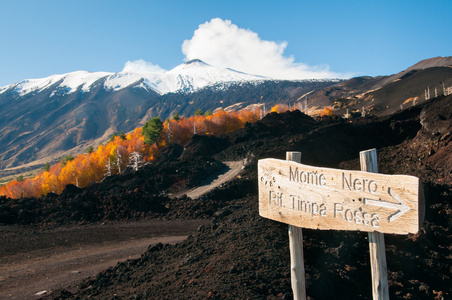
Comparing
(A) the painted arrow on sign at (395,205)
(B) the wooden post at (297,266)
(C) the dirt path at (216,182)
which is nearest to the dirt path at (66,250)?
(B) the wooden post at (297,266)

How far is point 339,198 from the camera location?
11.8 feet

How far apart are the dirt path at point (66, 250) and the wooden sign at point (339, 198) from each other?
325 inches

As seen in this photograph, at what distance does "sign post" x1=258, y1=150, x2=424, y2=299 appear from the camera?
3.10 meters

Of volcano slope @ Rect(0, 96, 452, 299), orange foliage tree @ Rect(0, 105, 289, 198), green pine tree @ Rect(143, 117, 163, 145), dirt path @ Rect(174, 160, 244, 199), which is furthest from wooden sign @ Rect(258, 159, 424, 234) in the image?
green pine tree @ Rect(143, 117, 163, 145)

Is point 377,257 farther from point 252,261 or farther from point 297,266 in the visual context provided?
point 252,261

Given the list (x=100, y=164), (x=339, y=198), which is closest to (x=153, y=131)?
(x=100, y=164)

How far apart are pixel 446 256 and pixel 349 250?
102 inches

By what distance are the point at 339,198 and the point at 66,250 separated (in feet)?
42.1

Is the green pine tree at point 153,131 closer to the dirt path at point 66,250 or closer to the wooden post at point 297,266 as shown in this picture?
the dirt path at point 66,250

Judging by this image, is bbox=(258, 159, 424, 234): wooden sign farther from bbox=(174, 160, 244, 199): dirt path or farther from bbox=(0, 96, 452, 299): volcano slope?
Answer: bbox=(174, 160, 244, 199): dirt path

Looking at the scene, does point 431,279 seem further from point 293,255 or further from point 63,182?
point 63,182

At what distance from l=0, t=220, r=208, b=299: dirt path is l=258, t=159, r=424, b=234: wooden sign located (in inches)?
325

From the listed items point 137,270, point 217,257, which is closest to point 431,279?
point 217,257

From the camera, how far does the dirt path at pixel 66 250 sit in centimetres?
1012
